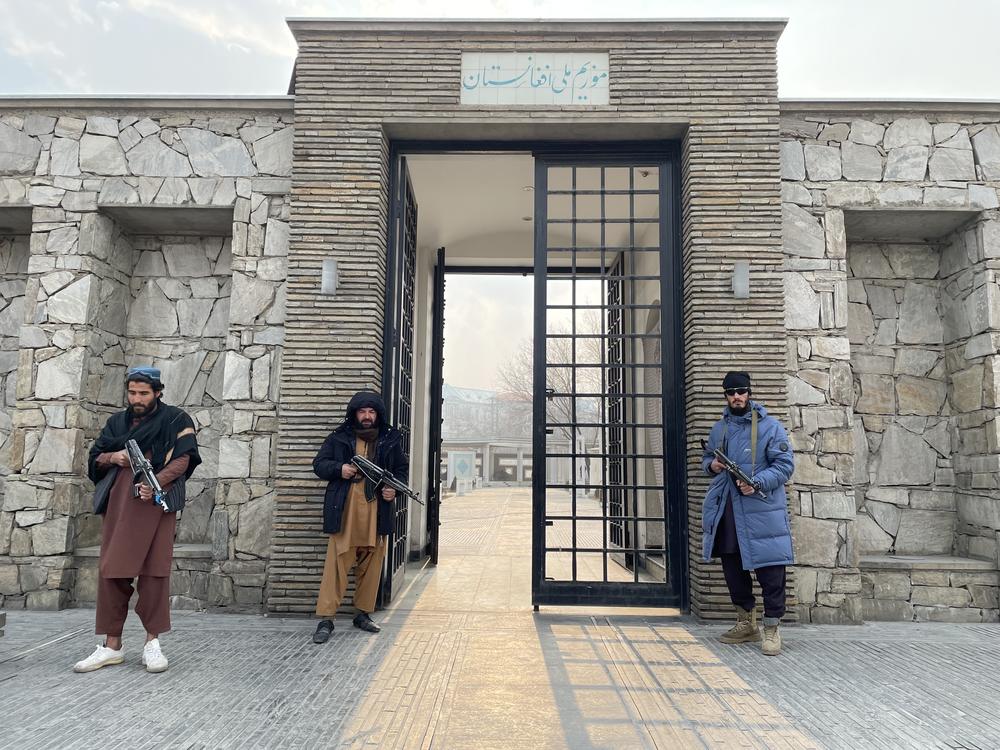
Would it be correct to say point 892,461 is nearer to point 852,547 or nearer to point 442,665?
point 852,547

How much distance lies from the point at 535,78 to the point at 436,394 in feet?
12.6

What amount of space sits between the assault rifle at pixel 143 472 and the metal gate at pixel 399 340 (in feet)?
5.34

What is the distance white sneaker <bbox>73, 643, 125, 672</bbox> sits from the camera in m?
3.54

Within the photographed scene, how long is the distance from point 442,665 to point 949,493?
4.62 m

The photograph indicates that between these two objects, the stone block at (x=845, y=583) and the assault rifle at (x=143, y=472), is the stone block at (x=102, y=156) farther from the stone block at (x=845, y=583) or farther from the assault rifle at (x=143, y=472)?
the stone block at (x=845, y=583)

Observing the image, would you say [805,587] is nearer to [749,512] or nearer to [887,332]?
[749,512]

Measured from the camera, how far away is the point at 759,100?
5.14 meters

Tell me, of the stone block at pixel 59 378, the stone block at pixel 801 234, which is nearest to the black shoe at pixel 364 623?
the stone block at pixel 59 378

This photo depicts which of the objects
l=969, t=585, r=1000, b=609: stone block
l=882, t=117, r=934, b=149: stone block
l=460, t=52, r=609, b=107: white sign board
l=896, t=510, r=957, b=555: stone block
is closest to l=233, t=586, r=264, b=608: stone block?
l=460, t=52, r=609, b=107: white sign board

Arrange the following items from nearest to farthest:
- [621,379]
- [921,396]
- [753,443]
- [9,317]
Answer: [753,443] → [921,396] → [9,317] → [621,379]

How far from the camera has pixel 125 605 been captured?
373cm

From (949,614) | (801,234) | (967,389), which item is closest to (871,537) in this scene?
(949,614)

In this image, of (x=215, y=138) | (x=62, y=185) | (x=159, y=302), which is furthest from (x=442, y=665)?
(x=62, y=185)

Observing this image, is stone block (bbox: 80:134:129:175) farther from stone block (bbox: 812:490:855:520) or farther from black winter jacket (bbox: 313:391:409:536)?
stone block (bbox: 812:490:855:520)
